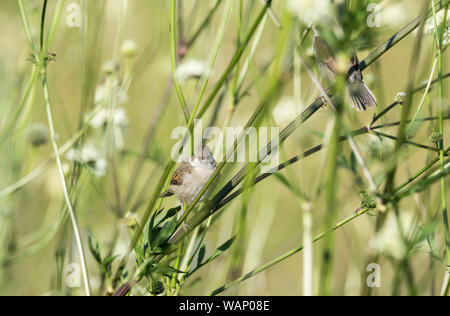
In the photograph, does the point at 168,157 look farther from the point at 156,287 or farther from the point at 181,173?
the point at 156,287

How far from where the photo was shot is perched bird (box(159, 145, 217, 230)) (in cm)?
131

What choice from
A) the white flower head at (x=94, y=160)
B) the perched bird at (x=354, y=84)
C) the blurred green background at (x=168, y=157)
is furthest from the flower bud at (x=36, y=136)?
the perched bird at (x=354, y=84)

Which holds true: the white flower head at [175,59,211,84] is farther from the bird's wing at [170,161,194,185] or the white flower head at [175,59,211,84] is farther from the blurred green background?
the bird's wing at [170,161,194,185]

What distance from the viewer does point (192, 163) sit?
4.38 feet

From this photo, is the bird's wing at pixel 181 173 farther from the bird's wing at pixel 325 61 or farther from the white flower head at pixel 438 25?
the white flower head at pixel 438 25

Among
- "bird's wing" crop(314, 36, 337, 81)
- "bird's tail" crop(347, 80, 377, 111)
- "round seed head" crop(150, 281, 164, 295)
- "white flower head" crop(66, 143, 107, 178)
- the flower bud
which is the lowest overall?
"round seed head" crop(150, 281, 164, 295)

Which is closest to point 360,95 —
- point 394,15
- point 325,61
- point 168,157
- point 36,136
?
point 325,61

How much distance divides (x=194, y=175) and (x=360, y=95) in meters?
0.58

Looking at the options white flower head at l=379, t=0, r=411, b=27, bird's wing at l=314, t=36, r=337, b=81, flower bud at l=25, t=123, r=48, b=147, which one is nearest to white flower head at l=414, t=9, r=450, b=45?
white flower head at l=379, t=0, r=411, b=27

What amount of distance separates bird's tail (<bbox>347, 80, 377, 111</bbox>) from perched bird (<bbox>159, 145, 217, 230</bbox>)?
0.49 meters

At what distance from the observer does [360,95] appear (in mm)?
1485

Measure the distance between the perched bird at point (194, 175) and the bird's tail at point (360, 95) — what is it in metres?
0.49

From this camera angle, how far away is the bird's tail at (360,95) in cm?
148
